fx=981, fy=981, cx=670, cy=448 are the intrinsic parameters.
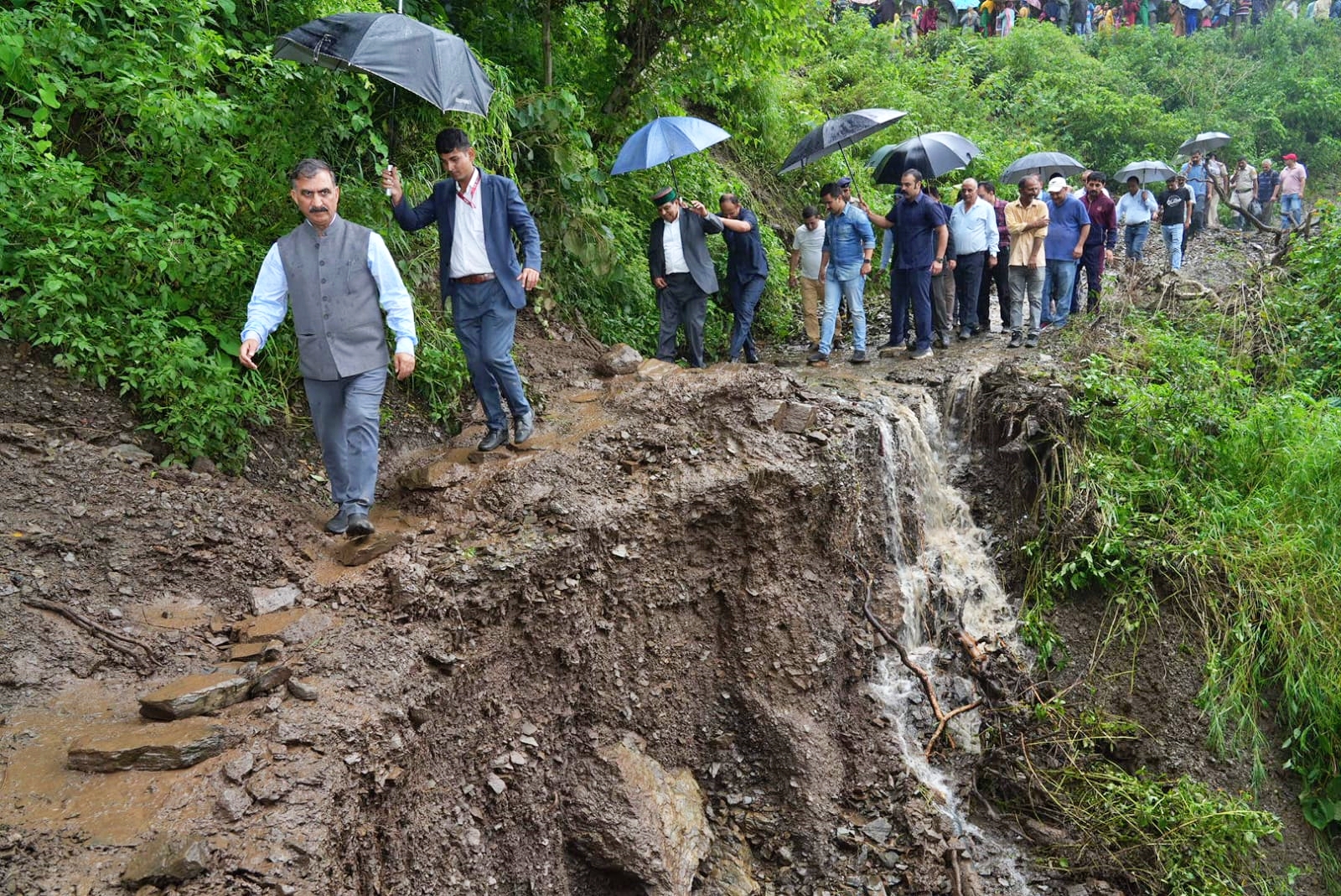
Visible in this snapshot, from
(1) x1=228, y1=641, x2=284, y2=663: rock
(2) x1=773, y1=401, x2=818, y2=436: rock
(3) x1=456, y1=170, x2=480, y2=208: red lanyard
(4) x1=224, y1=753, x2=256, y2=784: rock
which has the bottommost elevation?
(4) x1=224, y1=753, x2=256, y2=784: rock

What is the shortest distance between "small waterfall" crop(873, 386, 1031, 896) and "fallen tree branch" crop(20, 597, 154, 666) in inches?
177

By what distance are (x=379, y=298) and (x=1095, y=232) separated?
28.8 ft

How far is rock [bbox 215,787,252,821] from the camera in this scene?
355cm

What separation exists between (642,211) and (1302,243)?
8.49m

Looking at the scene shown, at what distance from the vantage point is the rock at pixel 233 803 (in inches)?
140

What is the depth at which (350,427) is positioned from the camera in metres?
5.31

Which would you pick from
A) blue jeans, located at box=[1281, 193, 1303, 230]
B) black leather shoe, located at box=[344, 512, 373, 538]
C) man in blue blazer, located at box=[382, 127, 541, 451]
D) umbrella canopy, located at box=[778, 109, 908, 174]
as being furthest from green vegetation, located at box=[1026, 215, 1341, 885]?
blue jeans, located at box=[1281, 193, 1303, 230]

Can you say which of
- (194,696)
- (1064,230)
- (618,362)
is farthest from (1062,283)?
(194,696)

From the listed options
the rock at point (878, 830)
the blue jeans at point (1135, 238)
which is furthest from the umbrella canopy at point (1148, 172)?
the rock at point (878, 830)

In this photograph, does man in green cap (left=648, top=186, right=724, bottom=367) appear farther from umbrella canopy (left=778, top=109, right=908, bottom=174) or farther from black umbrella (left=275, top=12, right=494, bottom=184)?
black umbrella (left=275, top=12, right=494, bottom=184)

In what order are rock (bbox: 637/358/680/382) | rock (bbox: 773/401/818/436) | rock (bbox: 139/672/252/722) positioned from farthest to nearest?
rock (bbox: 637/358/680/382), rock (bbox: 773/401/818/436), rock (bbox: 139/672/252/722)

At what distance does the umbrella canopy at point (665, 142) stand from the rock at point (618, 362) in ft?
5.01

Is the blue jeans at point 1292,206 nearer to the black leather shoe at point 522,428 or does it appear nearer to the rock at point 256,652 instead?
the black leather shoe at point 522,428

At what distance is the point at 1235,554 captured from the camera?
24.2ft
